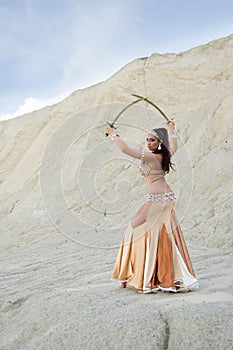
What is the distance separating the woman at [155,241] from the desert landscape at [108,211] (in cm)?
15

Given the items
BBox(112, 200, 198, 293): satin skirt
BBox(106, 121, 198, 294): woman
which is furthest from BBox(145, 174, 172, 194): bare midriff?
BBox(112, 200, 198, 293): satin skirt

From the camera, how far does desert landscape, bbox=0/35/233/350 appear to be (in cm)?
339

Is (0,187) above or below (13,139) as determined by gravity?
below

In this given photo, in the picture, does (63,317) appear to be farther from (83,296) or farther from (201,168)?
(201,168)

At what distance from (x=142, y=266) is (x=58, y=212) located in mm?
9441

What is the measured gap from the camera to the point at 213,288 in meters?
4.28

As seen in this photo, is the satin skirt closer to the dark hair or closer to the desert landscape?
the desert landscape

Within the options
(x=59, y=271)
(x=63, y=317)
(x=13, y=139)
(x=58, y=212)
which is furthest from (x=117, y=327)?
(x=13, y=139)

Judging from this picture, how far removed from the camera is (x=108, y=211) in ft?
41.8

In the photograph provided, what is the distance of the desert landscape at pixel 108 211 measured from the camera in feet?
11.1

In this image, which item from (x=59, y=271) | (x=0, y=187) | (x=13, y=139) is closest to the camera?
(x=59, y=271)

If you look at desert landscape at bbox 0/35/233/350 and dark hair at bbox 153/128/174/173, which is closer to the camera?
desert landscape at bbox 0/35/233/350

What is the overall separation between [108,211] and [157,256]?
27.5ft

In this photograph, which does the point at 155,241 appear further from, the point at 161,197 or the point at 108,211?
the point at 108,211
